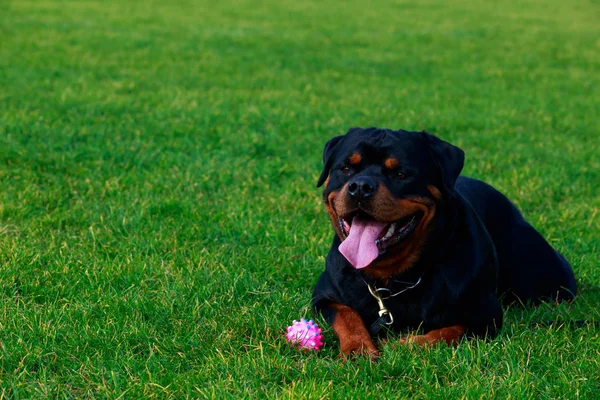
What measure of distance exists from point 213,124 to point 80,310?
4.96m

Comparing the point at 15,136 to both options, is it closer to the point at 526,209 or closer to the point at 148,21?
the point at 526,209

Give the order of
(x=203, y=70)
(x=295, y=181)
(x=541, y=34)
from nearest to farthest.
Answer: (x=295, y=181) < (x=203, y=70) < (x=541, y=34)

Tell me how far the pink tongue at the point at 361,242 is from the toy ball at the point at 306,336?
369 millimetres

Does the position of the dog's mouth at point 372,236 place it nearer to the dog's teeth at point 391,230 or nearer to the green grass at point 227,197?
the dog's teeth at point 391,230

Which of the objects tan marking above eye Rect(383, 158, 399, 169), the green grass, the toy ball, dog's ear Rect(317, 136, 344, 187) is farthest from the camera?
dog's ear Rect(317, 136, 344, 187)

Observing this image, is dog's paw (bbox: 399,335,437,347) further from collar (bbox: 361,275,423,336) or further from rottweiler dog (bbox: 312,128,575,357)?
collar (bbox: 361,275,423,336)

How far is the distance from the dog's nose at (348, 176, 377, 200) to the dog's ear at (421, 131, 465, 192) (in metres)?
0.42

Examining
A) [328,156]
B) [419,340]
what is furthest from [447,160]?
[419,340]

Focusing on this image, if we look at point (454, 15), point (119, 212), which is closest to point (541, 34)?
point (454, 15)

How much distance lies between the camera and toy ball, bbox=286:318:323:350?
3512mm

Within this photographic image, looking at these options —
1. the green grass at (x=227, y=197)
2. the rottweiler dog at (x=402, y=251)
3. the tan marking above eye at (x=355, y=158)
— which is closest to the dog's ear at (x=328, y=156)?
the rottweiler dog at (x=402, y=251)

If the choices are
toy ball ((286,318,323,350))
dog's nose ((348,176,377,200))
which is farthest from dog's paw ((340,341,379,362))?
dog's nose ((348,176,377,200))

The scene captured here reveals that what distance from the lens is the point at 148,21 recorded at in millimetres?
18391

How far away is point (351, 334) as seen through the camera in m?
3.59
